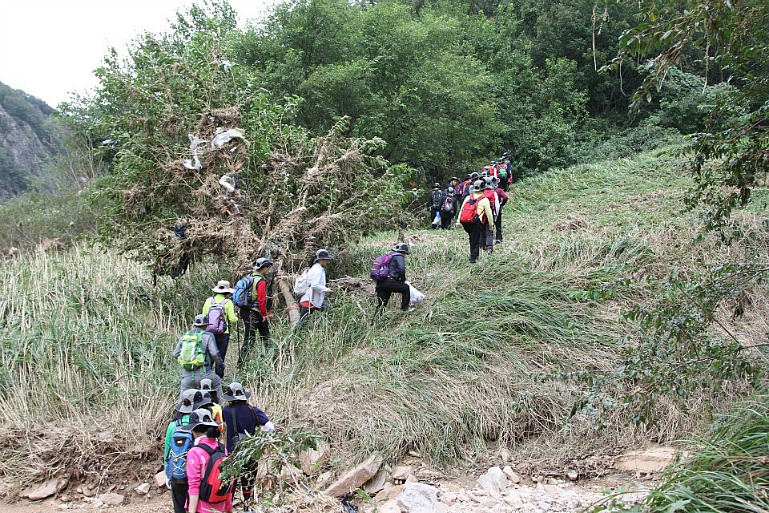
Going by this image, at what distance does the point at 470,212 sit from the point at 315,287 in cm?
289

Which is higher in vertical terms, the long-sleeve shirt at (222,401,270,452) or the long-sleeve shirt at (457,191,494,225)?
the long-sleeve shirt at (457,191,494,225)

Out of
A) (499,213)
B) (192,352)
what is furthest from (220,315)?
(499,213)

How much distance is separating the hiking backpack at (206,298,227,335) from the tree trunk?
1.72m

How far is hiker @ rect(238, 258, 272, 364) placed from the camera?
27.8 feet

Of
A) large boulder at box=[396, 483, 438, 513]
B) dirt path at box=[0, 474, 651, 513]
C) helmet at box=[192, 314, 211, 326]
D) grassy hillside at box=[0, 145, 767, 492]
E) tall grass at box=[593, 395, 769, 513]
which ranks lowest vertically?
dirt path at box=[0, 474, 651, 513]

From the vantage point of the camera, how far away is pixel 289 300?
977 cm

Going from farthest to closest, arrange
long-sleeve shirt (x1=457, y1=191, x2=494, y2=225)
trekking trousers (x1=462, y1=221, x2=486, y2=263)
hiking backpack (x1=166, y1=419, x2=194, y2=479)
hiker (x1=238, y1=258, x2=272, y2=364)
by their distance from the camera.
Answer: trekking trousers (x1=462, y1=221, x2=486, y2=263), long-sleeve shirt (x1=457, y1=191, x2=494, y2=225), hiker (x1=238, y1=258, x2=272, y2=364), hiking backpack (x1=166, y1=419, x2=194, y2=479)

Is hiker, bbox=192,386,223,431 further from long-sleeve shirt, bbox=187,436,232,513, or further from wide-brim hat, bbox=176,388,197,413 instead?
long-sleeve shirt, bbox=187,436,232,513

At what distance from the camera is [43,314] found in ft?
32.7

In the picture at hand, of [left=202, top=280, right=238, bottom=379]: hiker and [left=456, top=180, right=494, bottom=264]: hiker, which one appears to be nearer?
[left=202, top=280, right=238, bottom=379]: hiker

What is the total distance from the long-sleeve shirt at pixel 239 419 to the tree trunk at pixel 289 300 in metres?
3.32

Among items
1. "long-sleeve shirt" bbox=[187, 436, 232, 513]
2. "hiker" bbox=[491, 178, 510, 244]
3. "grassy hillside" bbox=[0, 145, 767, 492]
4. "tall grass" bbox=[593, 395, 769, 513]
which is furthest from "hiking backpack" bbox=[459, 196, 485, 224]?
"tall grass" bbox=[593, 395, 769, 513]

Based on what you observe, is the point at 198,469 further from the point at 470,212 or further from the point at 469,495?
the point at 470,212

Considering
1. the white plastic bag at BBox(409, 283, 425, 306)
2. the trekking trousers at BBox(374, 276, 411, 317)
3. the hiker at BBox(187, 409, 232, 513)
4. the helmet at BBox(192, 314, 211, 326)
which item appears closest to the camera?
the hiker at BBox(187, 409, 232, 513)
